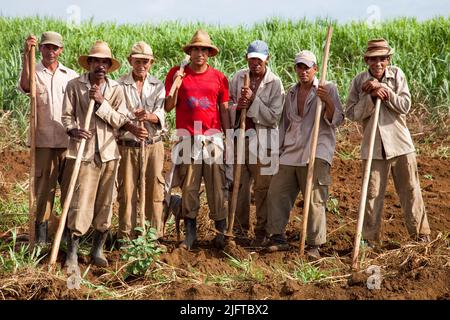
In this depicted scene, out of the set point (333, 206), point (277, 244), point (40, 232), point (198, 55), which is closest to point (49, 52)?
point (198, 55)

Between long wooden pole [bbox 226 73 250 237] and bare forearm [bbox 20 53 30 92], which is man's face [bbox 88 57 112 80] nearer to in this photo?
bare forearm [bbox 20 53 30 92]

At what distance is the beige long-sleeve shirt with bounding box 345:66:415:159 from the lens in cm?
623

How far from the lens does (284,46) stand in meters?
12.9

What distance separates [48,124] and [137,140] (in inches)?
29.9

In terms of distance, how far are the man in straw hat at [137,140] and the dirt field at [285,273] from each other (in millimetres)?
426

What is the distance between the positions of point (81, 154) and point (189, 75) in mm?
1212

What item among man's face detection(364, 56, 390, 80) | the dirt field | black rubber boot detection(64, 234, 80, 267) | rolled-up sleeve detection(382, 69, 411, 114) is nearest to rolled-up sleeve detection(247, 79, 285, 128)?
man's face detection(364, 56, 390, 80)

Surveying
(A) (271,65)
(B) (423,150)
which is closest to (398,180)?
(B) (423,150)

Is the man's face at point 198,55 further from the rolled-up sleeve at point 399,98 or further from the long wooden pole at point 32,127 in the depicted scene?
the rolled-up sleeve at point 399,98

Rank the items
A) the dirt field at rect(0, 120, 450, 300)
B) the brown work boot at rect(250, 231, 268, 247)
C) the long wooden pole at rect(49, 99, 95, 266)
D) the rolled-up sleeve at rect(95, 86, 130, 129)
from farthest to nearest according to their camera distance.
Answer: the brown work boot at rect(250, 231, 268, 247) < the rolled-up sleeve at rect(95, 86, 130, 129) < the long wooden pole at rect(49, 99, 95, 266) < the dirt field at rect(0, 120, 450, 300)

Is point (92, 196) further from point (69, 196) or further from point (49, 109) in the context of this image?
point (49, 109)

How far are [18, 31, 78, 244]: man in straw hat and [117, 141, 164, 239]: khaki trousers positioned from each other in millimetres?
492

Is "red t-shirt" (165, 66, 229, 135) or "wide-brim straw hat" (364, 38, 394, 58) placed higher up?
"wide-brim straw hat" (364, 38, 394, 58)

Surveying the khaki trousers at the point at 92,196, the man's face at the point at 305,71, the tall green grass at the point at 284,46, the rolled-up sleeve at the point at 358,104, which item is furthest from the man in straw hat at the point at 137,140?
the tall green grass at the point at 284,46
